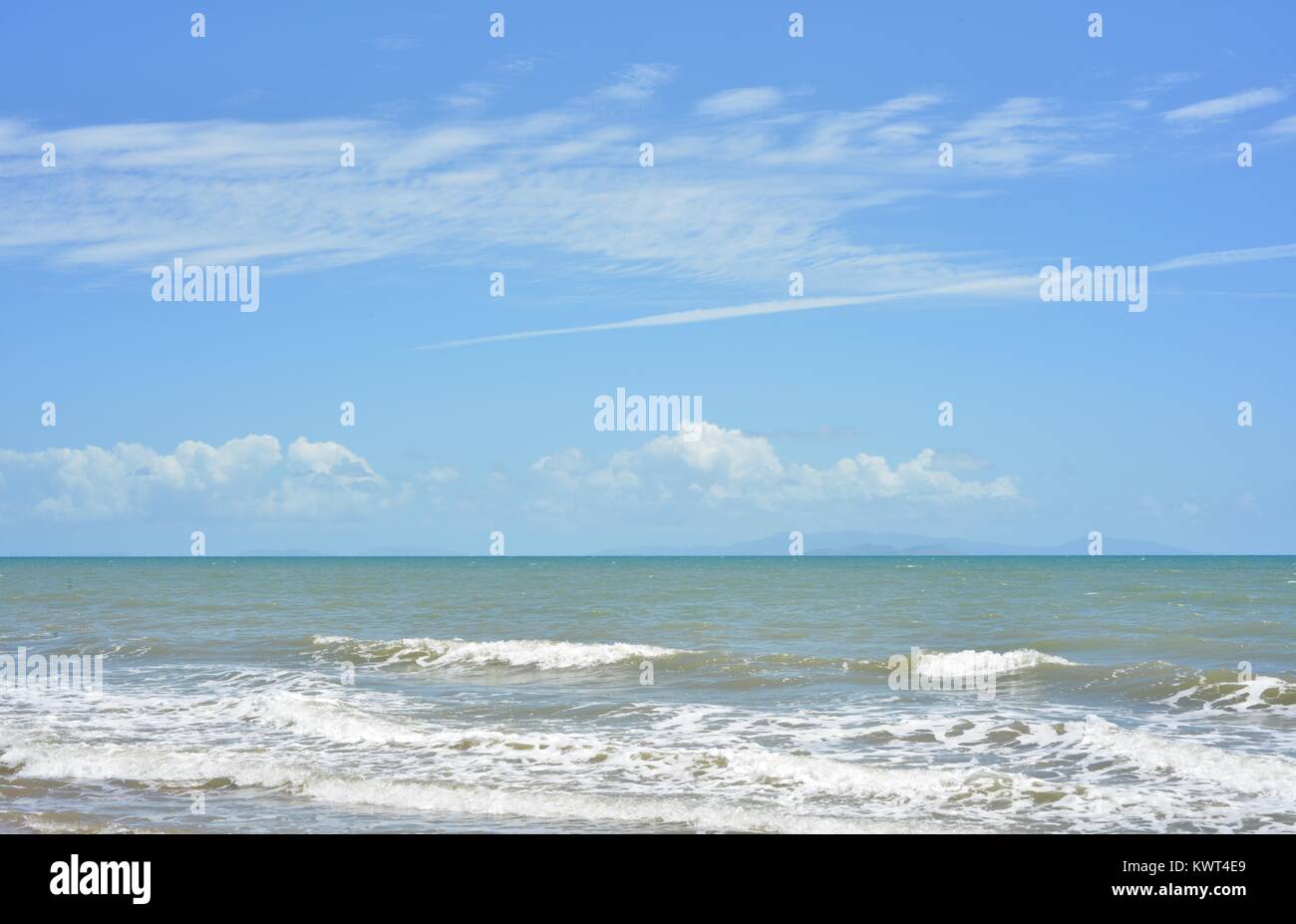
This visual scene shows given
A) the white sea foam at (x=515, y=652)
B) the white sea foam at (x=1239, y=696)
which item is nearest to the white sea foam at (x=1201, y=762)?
the white sea foam at (x=1239, y=696)

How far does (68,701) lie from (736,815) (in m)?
14.4

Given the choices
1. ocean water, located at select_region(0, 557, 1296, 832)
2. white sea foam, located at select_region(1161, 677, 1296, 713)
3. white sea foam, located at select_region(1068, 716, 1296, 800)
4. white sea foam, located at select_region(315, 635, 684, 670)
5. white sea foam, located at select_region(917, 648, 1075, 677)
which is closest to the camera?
ocean water, located at select_region(0, 557, 1296, 832)

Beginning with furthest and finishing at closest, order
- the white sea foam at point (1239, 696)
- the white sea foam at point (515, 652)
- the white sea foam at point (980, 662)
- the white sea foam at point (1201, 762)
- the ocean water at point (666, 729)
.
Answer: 1. the white sea foam at point (515, 652)
2. the white sea foam at point (980, 662)
3. the white sea foam at point (1239, 696)
4. the white sea foam at point (1201, 762)
5. the ocean water at point (666, 729)

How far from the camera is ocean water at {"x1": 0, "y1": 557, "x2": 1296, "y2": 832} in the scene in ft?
40.4

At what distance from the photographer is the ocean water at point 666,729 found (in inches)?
485

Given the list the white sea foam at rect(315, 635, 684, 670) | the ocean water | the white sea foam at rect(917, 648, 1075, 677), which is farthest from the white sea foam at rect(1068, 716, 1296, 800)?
the white sea foam at rect(315, 635, 684, 670)

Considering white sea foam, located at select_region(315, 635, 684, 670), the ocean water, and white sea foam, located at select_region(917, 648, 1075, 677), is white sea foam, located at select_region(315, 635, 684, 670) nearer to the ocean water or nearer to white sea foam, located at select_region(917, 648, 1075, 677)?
the ocean water

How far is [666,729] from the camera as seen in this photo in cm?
1720

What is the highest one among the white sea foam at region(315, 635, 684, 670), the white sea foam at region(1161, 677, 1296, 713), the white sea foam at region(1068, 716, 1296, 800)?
the white sea foam at region(1068, 716, 1296, 800)

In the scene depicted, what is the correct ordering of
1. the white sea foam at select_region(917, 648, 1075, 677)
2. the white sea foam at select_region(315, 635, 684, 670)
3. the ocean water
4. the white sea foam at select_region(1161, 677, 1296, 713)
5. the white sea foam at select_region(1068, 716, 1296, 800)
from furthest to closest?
the white sea foam at select_region(315, 635, 684, 670), the white sea foam at select_region(917, 648, 1075, 677), the white sea foam at select_region(1161, 677, 1296, 713), the white sea foam at select_region(1068, 716, 1296, 800), the ocean water

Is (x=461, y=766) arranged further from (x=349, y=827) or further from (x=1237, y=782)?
(x=1237, y=782)

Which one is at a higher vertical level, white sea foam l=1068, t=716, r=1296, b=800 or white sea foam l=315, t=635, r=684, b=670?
white sea foam l=1068, t=716, r=1296, b=800

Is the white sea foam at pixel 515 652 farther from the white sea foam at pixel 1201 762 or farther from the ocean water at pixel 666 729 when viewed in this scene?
the white sea foam at pixel 1201 762

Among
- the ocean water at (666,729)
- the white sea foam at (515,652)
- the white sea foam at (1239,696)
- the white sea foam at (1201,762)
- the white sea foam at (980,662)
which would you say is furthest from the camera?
the white sea foam at (515,652)
